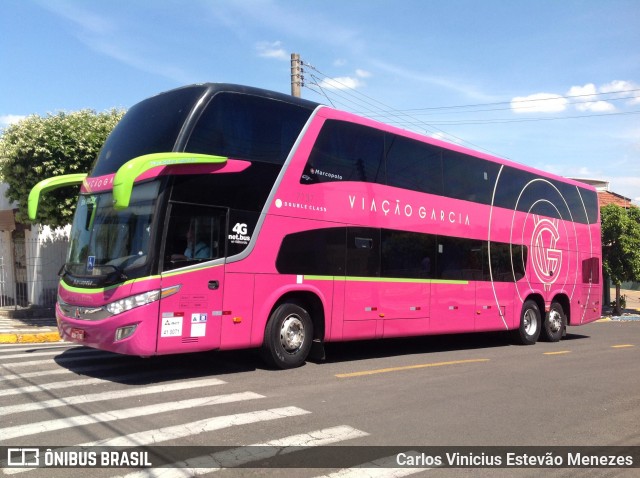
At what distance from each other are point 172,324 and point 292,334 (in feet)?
7.27

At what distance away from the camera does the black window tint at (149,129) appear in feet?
26.1

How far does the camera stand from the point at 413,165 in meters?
11.4

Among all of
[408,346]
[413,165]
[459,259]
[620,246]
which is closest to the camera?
[413,165]

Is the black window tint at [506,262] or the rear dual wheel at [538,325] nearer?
the black window tint at [506,262]

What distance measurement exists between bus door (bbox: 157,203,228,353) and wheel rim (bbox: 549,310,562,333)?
427 inches

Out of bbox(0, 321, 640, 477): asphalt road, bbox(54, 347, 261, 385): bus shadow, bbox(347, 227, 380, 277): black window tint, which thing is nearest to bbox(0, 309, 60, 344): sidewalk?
bbox(0, 321, 640, 477): asphalt road

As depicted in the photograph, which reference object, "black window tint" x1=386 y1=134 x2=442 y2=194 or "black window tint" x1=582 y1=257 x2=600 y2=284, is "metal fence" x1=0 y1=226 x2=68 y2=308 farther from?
"black window tint" x1=582 y1=257 x2=600 y2=284

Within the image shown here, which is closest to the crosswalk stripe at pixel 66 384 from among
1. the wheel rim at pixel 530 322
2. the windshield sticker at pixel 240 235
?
the windshield sticker at pixel 240 235

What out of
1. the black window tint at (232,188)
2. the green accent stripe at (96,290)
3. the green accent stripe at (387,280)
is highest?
the black window tint at (232,188)

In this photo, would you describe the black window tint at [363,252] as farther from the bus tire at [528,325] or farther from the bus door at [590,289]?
the bus door at [590,289]

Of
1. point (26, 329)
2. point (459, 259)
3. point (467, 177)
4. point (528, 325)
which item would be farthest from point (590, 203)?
point (26, 329)

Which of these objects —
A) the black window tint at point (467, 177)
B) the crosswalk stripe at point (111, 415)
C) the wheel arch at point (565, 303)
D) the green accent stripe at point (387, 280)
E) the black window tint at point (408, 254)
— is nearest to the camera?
the crosswalk stripe at point (111, 415)

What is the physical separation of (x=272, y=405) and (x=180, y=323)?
185 cm

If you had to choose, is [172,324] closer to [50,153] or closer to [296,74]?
[50,153]
